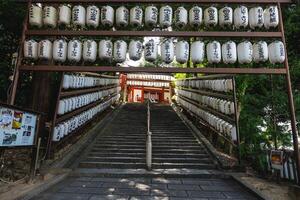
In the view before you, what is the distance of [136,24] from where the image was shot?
32.0 feet

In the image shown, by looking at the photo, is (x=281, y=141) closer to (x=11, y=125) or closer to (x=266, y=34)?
(x=266, y=34)

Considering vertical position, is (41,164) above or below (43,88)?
below

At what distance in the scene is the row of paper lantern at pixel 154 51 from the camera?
369 inches

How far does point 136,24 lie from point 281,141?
7158 mm

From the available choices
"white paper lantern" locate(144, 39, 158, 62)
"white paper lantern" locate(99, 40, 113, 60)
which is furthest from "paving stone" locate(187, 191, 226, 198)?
"white paper lantern" locate(99, 40, 113, 60)

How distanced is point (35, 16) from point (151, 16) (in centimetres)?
369

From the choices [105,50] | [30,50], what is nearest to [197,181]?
[105,50]

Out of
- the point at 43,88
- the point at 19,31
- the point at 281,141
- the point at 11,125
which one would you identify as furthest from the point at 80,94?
the point at 281,141

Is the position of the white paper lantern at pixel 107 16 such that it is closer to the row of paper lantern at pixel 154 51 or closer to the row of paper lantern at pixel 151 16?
the row of paper lantern at pixel 151 16

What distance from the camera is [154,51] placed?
957cm

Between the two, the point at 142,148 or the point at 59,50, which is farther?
the point at 142,148

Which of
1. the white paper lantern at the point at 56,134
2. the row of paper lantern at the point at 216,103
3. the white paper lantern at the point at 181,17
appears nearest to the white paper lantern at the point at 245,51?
the white paper lantern at the point at 181,17

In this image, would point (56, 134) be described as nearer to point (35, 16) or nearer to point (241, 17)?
point (35, 16)

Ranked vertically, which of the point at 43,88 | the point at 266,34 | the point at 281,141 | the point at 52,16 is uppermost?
the point at 52,16
